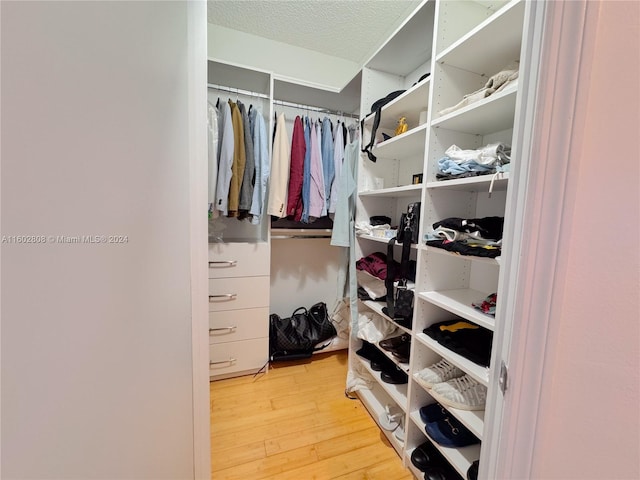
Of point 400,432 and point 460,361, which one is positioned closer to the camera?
point 460,361

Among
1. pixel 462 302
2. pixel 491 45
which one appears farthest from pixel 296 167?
pixel 462 302

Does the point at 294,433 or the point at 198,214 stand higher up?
the point at 198,214

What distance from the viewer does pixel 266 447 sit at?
1271 millimetres

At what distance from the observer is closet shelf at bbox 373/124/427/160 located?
118 cm

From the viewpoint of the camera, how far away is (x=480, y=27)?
835 millimetres

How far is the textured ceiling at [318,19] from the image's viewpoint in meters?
1.58

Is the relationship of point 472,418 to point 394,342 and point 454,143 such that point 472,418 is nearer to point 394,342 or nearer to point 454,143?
point 394,342

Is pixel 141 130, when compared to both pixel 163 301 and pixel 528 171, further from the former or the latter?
pixel 528 171

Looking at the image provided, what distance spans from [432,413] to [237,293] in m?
1.29

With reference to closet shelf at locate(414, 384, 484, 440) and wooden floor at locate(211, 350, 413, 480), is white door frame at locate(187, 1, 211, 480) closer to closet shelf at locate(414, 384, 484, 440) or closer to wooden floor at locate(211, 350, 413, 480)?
wooden floor at locate(211, 350, 413, 480)

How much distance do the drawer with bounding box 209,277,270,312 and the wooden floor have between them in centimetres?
54

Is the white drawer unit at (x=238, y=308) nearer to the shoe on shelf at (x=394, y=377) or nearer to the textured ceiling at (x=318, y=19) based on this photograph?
the shoe on shelf at (x=394, y=377)

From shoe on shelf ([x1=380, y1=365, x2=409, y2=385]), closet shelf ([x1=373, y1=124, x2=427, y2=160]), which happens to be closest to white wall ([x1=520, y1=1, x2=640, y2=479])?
closet shelf ([x1=373, y1=124, x2=427, y2=160])

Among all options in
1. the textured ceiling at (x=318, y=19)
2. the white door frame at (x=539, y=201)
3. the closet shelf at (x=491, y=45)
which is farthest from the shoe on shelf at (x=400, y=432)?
the textured ceiling at (x=318, y=19)
